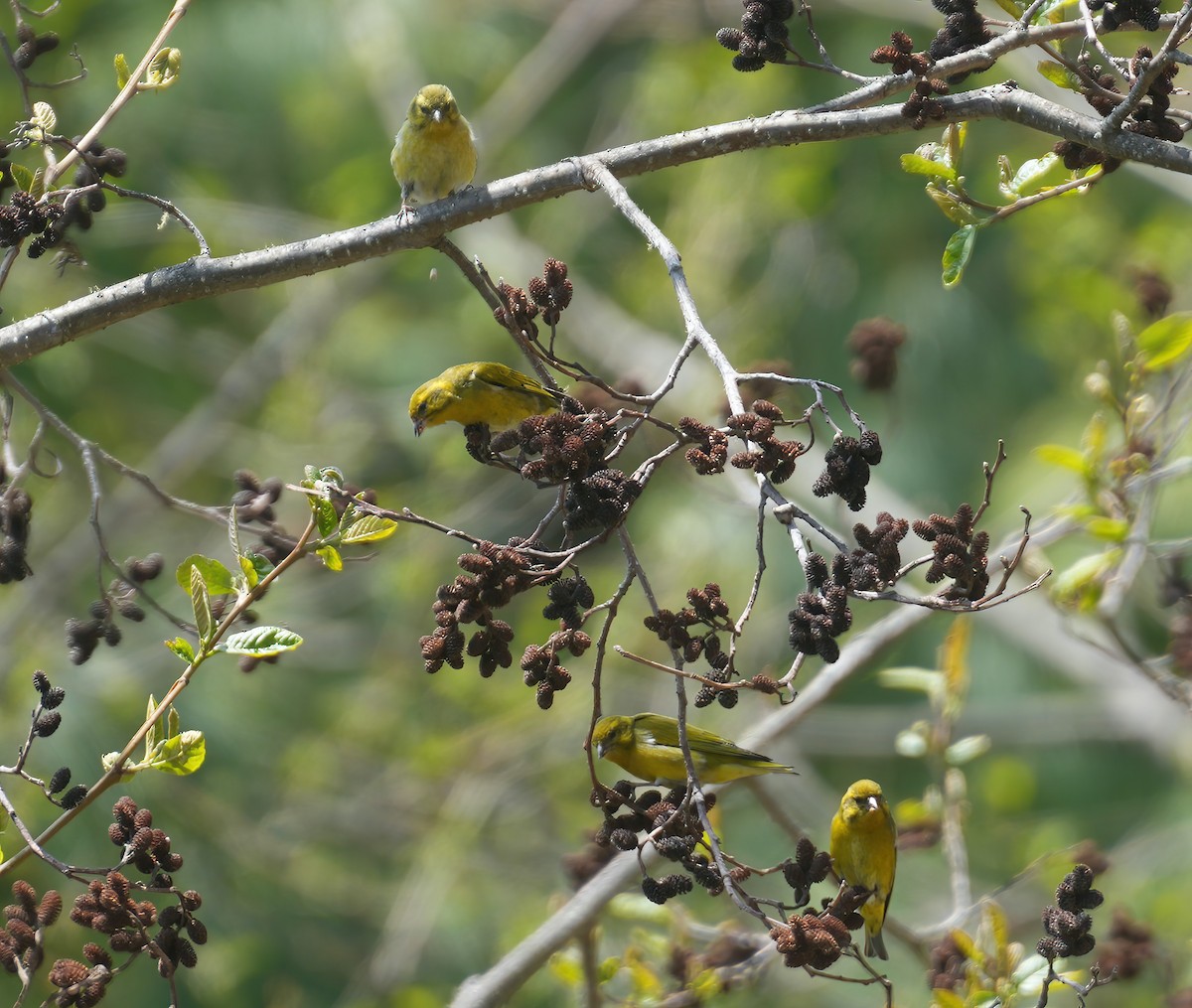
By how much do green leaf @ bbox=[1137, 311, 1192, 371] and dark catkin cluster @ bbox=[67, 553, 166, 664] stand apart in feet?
8.64

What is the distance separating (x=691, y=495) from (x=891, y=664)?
7.67ft

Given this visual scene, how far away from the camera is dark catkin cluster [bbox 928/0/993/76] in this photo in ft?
9.39

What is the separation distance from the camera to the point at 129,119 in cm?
1277

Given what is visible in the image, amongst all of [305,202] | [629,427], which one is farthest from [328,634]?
[629,427]

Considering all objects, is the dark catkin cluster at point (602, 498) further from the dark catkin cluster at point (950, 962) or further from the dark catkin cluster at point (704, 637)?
the dark catkin cluster at point (950, 962)

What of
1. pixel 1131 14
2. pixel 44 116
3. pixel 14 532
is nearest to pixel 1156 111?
pixel 1131 14

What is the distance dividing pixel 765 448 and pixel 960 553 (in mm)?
358

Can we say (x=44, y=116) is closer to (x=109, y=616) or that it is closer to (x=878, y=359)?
(x=109, y=616)

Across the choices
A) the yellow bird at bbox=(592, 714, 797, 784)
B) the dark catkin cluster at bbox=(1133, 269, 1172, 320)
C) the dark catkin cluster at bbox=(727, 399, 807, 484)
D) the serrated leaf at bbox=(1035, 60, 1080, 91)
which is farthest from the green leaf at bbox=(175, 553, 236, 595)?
the dark catkin cluster at bbox=(1133, 269, 1172, 320)

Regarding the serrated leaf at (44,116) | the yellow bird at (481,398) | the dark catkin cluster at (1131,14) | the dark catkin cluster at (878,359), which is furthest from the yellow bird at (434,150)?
the dark catkin cluster at (1131,14)

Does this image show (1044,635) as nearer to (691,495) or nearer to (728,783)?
(691,495)

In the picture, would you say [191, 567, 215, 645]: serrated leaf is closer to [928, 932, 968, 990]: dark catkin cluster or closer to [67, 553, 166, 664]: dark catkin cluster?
[67, 553, 166, 664]: dark catkin cluster

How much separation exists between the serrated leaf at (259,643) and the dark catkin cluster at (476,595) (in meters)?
0.28

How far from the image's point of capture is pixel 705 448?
2289 millimetres
